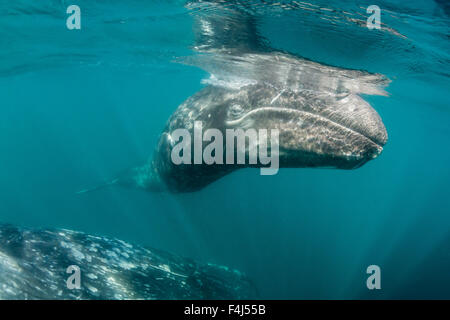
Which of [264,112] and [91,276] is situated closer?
[91,276]

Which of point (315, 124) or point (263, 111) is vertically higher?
point (263, 111)

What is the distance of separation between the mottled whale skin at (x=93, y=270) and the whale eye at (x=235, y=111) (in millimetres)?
3378

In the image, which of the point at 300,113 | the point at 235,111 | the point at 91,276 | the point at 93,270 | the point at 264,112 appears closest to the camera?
the point at 91,276

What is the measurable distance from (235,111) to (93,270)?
3950mm

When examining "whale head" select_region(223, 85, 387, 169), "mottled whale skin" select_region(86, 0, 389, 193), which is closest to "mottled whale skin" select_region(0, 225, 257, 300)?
"mottled whale skin" select_region(86, 0, 389, 193)

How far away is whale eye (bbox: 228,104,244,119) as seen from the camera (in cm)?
623

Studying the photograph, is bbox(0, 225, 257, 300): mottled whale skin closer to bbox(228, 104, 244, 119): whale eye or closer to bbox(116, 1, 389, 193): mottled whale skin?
bbox(116, 1, 389, 193): mottled whale skin

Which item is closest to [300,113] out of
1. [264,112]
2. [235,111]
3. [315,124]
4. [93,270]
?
[315,124]

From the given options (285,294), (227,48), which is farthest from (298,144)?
(285,294)

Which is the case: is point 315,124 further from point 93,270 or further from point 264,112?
point 93,270

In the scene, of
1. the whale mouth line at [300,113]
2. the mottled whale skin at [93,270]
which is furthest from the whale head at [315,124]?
the mottled whale skin at [93,270]

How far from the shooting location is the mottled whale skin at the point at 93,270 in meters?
3.83

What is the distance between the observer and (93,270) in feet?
15.4

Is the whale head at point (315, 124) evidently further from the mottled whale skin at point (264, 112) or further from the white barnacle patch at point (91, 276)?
the white barnacle patch at point (91, 276)
